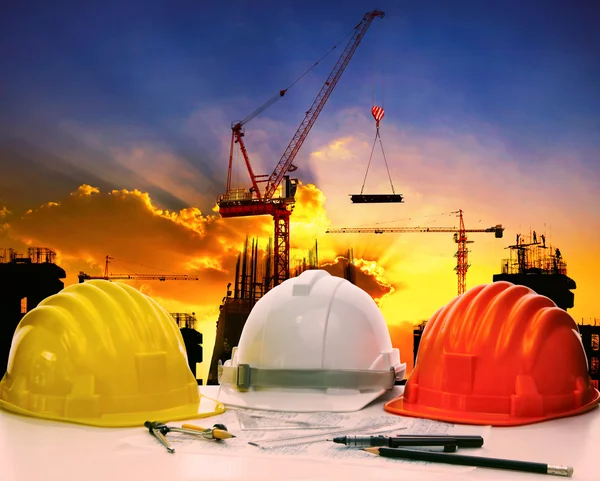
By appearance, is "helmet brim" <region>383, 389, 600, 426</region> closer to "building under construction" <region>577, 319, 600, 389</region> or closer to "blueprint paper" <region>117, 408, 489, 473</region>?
"blueprint paper" <region>117, 408, 489, 473</region>

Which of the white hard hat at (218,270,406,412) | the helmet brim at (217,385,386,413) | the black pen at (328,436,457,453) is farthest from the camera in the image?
the white hard hat at (218,270,406,412)

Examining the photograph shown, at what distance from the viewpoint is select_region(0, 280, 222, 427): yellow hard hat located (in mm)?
7078

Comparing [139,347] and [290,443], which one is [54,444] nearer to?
[139,347]

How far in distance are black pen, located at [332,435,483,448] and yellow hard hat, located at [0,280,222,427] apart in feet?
7.28

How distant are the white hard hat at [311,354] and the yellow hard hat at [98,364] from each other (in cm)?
96

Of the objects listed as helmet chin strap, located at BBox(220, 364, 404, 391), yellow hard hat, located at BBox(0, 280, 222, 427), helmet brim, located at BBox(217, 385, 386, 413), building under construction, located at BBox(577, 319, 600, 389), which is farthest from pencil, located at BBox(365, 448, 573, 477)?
building under construction, located at BBox(577, 319, 600, 389)

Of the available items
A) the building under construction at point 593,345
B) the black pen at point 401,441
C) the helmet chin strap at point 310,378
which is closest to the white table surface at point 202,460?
the black pen at point 401,441

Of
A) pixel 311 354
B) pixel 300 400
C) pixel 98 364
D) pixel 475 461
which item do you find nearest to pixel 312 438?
pixel 475 461

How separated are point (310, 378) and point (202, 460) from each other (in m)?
2.80

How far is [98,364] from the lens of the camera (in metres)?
7.13

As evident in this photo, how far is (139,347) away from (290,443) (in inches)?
90.9

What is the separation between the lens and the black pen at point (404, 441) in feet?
18.9

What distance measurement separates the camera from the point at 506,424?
6.94 meters

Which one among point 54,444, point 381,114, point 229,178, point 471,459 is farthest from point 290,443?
point 229,178
